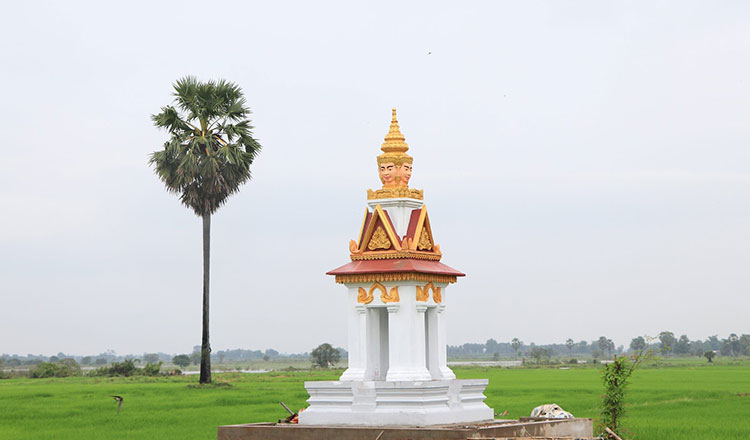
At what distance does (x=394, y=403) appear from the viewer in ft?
67.8

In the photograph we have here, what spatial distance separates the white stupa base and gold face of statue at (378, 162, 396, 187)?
441cm

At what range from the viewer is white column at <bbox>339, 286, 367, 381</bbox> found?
21578 millimetres

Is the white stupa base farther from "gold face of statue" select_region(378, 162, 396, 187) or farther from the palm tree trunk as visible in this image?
the palm tree trunk

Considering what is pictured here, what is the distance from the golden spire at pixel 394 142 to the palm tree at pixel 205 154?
21.3m

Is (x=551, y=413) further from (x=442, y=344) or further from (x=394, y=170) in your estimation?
(x=394, y=170)

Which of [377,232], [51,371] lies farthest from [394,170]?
[51,371]

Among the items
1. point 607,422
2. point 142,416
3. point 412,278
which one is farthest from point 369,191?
point 142,416

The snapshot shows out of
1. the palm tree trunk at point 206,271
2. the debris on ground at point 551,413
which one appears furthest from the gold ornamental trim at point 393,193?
the palm tree trunk at point 206,271

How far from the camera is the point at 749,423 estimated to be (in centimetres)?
3147

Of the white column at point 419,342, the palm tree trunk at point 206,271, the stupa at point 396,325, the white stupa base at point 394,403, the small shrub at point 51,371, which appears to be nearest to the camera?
the white stupa base at point 394,403

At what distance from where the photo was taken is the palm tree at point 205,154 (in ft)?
142

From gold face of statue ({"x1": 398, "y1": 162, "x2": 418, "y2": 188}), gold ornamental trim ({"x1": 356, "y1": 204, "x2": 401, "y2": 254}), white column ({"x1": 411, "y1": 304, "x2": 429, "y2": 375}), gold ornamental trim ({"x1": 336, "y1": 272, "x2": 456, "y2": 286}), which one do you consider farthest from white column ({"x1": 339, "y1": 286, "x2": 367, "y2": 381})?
gold face of statue ({"x1": 398, "y1": 162, "x2": 418, "y2": 188})

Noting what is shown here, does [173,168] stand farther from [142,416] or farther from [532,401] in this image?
[532,401]

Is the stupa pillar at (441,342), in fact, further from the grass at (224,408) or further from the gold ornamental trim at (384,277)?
the grass at (224,408)
